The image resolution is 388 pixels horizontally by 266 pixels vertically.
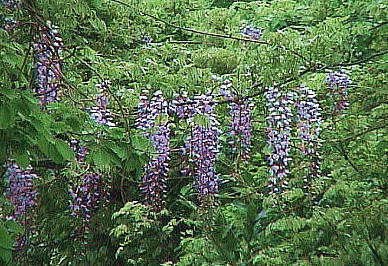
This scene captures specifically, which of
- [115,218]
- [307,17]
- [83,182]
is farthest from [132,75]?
[307,17]

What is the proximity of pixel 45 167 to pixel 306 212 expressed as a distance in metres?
1.88

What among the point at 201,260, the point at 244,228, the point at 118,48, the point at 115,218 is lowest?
the point at 115,218

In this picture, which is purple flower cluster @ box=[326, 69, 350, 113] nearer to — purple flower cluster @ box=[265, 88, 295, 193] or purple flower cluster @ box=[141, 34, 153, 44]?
purple flower cluster @ box=[265, 88, 295, 193]

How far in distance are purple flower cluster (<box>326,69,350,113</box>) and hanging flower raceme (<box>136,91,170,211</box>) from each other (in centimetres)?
107

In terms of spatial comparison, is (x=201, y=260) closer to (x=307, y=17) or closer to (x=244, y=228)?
(x=244, y=228)

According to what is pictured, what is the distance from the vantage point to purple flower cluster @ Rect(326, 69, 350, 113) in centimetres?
386

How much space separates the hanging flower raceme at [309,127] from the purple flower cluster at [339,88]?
0.60ft

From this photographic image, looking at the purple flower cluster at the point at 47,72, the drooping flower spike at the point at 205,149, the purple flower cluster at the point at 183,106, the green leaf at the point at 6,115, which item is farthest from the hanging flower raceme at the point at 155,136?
the green leaf at the point at 6,115

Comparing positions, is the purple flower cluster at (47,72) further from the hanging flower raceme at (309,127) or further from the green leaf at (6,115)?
the hanging flower raceme at (309,127)

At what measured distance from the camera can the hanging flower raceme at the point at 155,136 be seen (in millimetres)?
3734

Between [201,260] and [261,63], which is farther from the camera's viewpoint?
[201,260]

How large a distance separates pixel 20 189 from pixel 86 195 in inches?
20.6

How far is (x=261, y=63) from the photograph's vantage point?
3105mm

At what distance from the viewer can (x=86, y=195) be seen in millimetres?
4305
